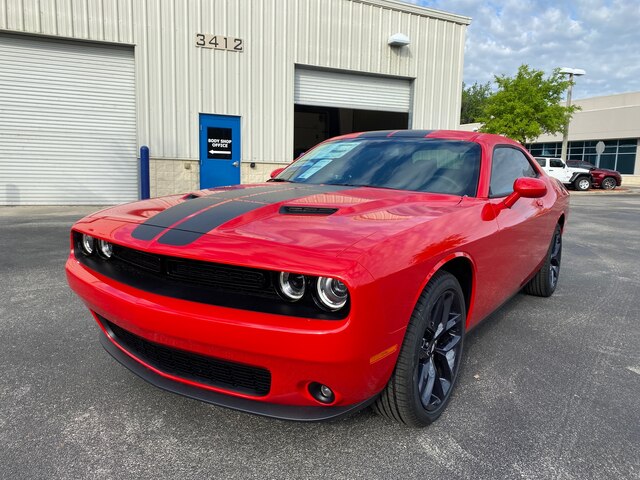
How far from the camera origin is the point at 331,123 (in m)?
20.9

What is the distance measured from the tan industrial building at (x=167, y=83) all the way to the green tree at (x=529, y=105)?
12.2 metres

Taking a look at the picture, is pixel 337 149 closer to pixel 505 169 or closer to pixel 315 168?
pixel 315 168

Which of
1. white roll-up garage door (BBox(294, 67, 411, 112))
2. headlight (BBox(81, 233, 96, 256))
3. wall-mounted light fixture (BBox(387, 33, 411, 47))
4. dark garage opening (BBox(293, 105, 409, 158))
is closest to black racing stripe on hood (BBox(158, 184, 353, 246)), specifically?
headlight (BBox(81, 233, 96, 256))

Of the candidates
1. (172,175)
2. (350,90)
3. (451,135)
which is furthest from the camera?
(350,90)

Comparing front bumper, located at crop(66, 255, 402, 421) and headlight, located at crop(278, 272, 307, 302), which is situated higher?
headlight, located at crop(278, 272, 307, 302)

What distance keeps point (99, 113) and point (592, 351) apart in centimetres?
1148

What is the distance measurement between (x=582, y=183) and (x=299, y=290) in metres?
25.4

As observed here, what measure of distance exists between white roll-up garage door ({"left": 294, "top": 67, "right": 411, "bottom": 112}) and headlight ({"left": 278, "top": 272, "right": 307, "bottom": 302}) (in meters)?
12.2

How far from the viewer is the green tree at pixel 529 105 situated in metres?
23.7

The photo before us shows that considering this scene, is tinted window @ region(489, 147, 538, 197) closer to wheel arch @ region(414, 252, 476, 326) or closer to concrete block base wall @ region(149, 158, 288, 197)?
wheel arch @ region(414, 252, 476, 326)

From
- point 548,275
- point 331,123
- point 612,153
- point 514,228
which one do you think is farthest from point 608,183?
point 514,228

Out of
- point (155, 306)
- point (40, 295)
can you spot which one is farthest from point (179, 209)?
point (40, 295)

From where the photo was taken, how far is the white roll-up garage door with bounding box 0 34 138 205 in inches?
424

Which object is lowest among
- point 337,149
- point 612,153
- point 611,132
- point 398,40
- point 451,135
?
point 337,149
